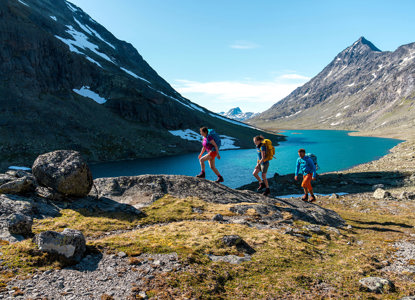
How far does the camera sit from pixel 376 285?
27.7 ft

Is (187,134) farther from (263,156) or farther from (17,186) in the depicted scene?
(17,186)

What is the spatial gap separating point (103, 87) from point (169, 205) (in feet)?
453

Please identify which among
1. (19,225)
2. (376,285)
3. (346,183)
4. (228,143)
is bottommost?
(346,183)

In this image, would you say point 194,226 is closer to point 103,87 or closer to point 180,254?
point 180,254

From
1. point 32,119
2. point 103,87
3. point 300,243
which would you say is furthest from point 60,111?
point 300,243

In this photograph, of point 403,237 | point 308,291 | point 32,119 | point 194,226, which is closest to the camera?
point 308,291

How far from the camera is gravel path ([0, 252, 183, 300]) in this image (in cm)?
660

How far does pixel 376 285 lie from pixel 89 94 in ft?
464

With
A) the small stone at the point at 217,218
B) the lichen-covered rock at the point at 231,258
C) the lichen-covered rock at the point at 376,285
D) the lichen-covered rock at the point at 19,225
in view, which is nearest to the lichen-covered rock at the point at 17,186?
the lichen-covered rock at the point at 19,225

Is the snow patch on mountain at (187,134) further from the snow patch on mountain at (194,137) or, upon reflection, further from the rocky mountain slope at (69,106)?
Result: the rocky mountain slope at (69,106)

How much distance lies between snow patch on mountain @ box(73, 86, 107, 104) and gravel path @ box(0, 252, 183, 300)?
13349 cm

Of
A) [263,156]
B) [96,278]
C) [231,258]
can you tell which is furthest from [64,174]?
[263,156]

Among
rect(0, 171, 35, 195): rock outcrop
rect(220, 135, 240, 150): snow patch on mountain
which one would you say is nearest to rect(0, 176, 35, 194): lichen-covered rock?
rect(0, 171, 35, 195): rock outcrop

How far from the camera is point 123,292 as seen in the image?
6.97 m
